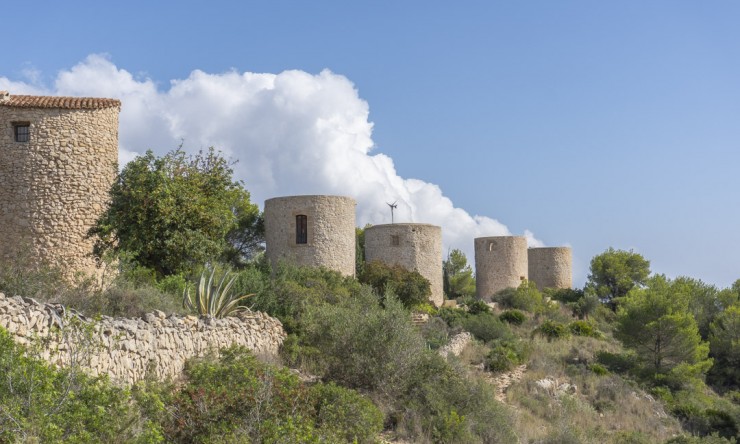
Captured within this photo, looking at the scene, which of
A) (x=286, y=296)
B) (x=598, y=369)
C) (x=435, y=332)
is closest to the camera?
(x=286, y=296)

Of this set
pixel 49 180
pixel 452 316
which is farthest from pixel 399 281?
pixel 49 180

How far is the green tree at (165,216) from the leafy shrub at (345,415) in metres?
7.51

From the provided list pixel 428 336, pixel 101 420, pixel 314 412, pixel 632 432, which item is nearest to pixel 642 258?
pixel 428 336

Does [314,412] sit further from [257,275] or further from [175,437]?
[257,275]

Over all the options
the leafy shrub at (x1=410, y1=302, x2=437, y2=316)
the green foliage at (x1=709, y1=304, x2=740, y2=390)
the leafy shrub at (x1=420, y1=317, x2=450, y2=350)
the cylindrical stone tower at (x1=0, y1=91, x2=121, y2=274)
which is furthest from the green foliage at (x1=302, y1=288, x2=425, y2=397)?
the green foliage at (x1=709, y1=304, x2=740, y2=390)

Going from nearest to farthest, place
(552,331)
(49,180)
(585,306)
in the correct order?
1. (49,180)
2. (552,331)
3. (585,306)

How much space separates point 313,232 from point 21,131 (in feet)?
30.9

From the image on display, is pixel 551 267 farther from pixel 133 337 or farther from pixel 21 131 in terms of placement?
pixel 133 337

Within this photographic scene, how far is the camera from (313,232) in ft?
81.6

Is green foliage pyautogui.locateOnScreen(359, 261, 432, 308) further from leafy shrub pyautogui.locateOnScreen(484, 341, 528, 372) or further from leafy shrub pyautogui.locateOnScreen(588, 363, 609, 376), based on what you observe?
leafy shrub pyautogui.locateOnScreen(588, 363, 609, 376)

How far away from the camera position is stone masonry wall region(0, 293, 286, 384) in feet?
26.9

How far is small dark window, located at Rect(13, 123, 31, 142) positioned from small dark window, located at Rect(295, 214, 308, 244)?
9.08 meters

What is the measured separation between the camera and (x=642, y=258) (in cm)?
3969

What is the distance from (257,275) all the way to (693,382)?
13.4 m
